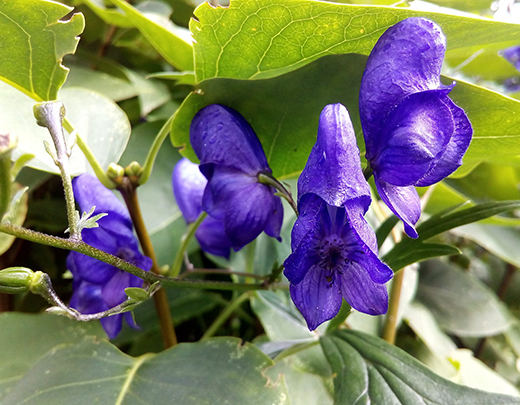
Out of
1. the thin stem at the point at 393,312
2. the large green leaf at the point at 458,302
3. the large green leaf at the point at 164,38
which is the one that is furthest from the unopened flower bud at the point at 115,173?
the large green leaf at the point at 458,302

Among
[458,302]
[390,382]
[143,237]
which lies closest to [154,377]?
[143,237]

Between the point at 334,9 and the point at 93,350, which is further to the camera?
the point at 93,350

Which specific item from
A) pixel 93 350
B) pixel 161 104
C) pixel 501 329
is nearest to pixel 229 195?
pixel 93 350

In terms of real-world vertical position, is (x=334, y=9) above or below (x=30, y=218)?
above

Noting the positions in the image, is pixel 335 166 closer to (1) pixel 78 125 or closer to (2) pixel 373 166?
(2) pixel 373 166

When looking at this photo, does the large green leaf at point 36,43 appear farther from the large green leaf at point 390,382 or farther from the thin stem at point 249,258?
the large green leaf at point 390,382

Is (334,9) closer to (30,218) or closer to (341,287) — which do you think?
(341,287)
